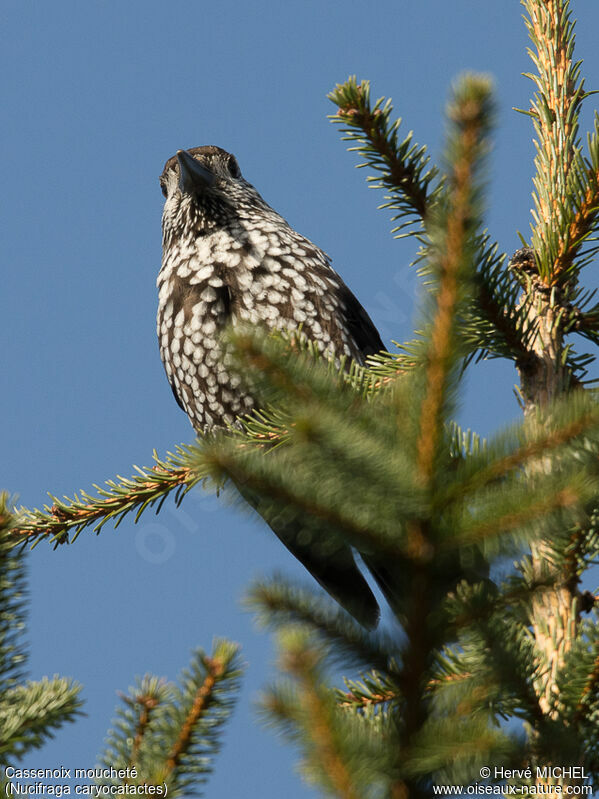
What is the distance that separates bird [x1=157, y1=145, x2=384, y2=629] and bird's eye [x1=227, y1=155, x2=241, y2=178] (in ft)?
1.17

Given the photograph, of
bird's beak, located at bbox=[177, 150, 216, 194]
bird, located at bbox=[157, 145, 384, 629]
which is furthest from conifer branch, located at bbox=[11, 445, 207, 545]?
bird's beak, located at bbox=[177, 150, 216, 194]

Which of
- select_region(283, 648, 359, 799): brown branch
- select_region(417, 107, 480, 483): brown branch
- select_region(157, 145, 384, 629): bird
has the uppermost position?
select_region(157, 145, 384, 629): bird

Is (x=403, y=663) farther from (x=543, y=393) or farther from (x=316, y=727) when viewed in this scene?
(x=543, y=393)

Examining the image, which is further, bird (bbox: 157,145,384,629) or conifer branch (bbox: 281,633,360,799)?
bird (bbox: 157,145,384,629)

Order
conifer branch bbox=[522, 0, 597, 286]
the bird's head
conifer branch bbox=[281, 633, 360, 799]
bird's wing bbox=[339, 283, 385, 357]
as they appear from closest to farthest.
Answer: conifer branch bbox=[281, 633, 360, 799]
conifer branch bbox=[522, 0, 597, 286]
bird's wing bbox=[339, 283, 385, 357]
the bird's head

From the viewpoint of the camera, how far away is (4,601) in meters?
1.77

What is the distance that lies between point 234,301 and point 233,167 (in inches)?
58.9

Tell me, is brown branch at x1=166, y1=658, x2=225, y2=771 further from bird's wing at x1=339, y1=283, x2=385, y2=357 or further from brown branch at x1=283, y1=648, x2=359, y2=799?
bird's wing at x1=339, y1=283, x2=385, y2=357

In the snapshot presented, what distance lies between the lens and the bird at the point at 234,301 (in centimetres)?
439

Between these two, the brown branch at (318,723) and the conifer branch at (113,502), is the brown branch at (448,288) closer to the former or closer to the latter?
the brown branch at (318,723)

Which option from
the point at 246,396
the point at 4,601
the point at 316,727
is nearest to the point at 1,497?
the point at 4,601

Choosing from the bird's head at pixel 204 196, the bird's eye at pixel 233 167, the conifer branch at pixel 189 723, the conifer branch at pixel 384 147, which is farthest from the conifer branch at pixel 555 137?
the bird's eye at pixel 233 167

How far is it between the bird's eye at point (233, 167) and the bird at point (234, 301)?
356mm

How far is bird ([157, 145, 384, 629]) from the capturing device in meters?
4.39
